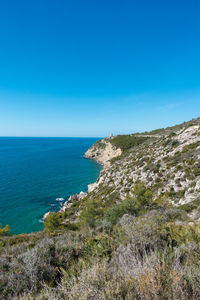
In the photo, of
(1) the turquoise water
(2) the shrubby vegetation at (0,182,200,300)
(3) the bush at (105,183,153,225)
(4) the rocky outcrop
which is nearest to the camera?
(2) the shrubby vegetation at (0,182,200,300)

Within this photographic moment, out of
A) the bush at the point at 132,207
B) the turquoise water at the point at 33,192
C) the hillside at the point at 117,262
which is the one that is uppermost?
the hillside at the point at 117,262

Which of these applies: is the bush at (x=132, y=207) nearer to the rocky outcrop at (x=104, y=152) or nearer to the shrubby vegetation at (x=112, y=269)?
the shrubby vegetation at (x=112, y=269)

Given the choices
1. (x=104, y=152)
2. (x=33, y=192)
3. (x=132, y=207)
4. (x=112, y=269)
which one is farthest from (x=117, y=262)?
(x=104, y=152)

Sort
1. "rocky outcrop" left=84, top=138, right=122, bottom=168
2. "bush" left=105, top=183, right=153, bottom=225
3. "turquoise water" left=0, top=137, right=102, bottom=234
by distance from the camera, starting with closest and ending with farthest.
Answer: "bush" left=105, top=183, right=153, bottom=225 → "turquoise water" left=0, top=137, right=102, bottom=234 → "rocky outcrop" left=84, top=138, right=122, bottom=168

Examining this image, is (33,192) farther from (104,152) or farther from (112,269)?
(104,152)

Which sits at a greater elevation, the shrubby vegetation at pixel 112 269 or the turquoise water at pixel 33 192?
the shrubby vegetation at pixel 112 269

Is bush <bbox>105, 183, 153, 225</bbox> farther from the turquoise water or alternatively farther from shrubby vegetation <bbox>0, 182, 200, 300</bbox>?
the turquoise water

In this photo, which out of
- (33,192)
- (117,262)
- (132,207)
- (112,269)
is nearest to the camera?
(112,269)

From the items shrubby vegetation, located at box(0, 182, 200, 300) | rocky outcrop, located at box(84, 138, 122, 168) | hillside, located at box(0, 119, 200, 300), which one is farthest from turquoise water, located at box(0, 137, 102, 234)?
shrubby vegetation, located at box(0, 182, 200, 300)

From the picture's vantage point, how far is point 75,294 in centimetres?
212

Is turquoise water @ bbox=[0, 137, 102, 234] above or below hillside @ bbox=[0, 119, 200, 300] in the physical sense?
below

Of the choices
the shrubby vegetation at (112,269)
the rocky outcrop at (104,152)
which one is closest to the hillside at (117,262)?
the shrubby vegetation at (112,269)

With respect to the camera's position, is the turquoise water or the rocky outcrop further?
the rocky outcrop

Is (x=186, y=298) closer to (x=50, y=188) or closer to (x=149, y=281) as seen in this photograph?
(x=149, y=281)
